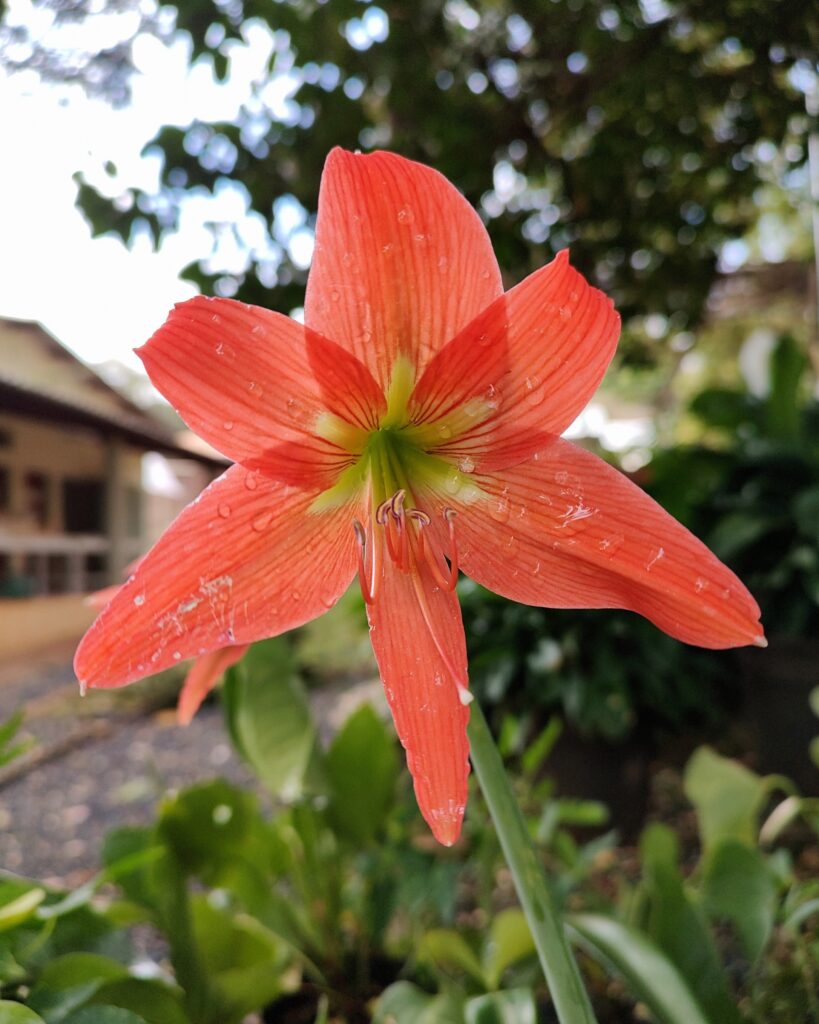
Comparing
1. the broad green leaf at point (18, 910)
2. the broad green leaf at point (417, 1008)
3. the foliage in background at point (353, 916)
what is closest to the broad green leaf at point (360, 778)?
the foliage in background at point (353, 916)

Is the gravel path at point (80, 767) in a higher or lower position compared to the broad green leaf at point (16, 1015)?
lower

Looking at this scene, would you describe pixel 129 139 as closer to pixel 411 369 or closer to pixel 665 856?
pixel 411 369

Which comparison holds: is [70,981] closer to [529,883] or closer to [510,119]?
[529,883]

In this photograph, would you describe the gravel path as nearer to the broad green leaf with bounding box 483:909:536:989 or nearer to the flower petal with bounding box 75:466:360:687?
the broad green leaf with bounding box 483:909:536:989

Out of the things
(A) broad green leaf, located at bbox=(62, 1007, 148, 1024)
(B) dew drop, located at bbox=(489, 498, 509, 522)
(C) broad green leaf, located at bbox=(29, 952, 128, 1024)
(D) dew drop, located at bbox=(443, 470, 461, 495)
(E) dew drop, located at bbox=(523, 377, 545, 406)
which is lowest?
(C) broad green leaf, located at bbox=(29, 952, 128, 1024)

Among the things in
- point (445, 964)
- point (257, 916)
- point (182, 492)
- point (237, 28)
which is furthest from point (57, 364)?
point (445, 964)

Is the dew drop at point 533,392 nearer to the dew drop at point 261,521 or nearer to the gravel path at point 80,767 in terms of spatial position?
the dew drop at point 261,521

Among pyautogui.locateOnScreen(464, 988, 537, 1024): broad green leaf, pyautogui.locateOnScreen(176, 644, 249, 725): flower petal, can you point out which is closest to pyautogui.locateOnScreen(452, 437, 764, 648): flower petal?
pyautogui.locateOnScreen(176, 644, 249, 725): flower petal
